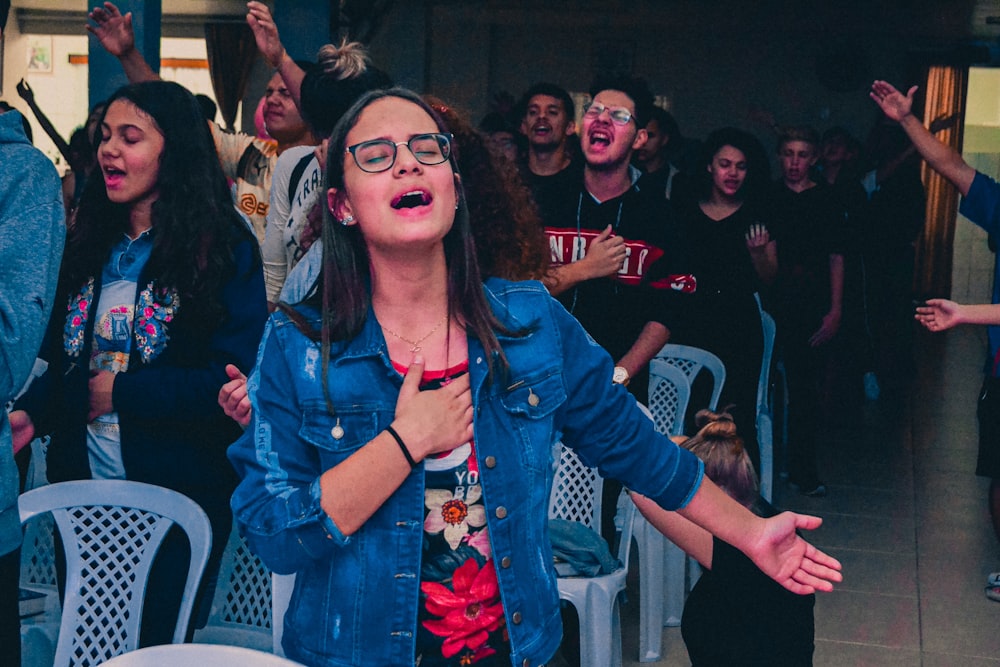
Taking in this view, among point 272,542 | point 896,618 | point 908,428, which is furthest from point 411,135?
point 908,428

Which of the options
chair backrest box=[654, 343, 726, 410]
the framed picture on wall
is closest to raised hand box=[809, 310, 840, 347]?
chair backrest box=[654, 343, 726, 410]

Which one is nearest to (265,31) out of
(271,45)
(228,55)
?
(271,45)

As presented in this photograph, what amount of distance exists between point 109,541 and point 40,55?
47.5ft

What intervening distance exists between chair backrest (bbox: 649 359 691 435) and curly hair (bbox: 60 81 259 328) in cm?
201

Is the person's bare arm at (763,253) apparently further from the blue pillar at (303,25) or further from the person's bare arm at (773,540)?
the blue pillar at (303,25)

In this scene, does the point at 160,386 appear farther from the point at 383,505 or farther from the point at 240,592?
the point at 383,505

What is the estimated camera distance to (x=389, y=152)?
1.50 meters

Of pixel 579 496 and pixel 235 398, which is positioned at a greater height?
pixel 235 398

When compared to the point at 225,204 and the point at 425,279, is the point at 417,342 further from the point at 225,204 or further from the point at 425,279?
the point at 225,204

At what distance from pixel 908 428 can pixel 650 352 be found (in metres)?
4.42

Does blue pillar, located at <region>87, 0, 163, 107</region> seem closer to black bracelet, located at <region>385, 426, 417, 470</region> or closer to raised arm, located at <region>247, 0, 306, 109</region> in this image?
raised arm, located at <region>247, 0, 306, 109</region>

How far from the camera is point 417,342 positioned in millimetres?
1562

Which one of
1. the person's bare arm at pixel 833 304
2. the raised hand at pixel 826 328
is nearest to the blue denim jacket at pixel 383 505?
the person's bare arm at pixel 833 304

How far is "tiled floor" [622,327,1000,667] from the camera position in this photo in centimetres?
378
